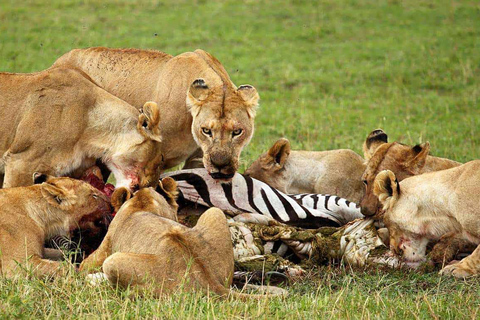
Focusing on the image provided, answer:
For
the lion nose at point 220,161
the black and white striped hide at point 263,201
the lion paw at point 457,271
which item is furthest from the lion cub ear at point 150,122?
the lion paw at point 457,271

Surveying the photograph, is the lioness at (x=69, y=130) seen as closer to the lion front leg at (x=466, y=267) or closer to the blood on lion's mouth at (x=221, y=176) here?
the blood on lion's mouth at (x=221, y=176)

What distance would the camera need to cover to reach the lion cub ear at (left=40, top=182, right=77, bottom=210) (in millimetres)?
5992

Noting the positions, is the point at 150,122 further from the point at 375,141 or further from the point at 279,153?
the point at 375,141

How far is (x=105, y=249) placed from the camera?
5.59 metres

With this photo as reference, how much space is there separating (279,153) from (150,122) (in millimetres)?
1465

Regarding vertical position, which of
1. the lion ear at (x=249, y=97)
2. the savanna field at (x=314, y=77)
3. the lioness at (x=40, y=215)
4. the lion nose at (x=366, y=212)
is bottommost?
the savanna field at (x=314, y=77)

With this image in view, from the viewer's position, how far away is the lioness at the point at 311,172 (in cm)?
774

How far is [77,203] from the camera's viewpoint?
239 inches

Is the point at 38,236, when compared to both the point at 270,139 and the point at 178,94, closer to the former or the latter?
the point at 178,94

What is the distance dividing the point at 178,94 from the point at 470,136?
5.57m

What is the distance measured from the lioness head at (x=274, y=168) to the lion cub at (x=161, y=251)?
2.13 meters

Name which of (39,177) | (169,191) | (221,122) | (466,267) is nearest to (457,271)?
(466,267)

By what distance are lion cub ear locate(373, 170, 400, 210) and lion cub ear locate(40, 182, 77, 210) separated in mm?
2334

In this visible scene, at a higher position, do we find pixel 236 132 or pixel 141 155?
pixel 236 132
